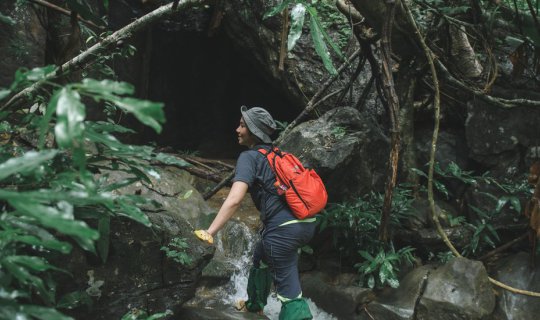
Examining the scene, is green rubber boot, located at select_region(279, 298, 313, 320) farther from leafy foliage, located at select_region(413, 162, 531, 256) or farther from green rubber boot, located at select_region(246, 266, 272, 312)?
leafy foliage, located at select_region(413, 162, 531, 256)

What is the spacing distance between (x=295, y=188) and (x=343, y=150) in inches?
68.3

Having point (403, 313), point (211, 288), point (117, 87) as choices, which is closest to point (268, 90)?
point (211, 288)

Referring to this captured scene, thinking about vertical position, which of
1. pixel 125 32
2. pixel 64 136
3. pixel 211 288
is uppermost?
pixel 125 32

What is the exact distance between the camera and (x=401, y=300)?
177 inches

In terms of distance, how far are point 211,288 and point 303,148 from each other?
1966 mm

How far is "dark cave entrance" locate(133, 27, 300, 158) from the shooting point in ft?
37.4

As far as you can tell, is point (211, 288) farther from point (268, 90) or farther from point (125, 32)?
point (268, 90)

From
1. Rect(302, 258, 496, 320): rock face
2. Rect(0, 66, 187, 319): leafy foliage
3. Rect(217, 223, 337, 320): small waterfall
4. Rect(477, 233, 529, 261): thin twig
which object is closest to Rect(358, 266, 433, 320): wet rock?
Rect(302, 258, 496, 320): rock face

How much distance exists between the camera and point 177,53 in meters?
12.0

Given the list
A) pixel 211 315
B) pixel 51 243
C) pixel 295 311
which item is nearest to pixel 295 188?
pixel 295 311

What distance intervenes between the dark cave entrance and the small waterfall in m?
5.20

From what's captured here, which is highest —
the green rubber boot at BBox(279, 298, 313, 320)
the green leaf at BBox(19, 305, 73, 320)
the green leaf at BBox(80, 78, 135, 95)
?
the green leaf at BBox(80, 78, 135, 95)

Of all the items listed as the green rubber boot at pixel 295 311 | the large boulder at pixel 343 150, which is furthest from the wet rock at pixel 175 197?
the green rubber boot at pixel 295 311

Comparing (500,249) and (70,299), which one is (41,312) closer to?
(70,299)
